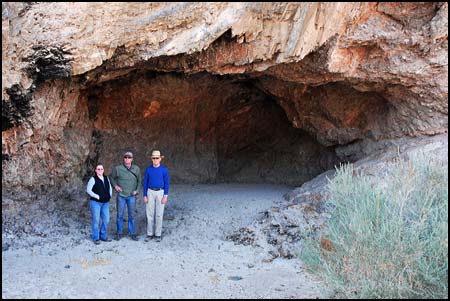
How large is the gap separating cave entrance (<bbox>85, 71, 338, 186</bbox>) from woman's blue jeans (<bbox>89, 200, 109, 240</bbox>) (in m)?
2.75

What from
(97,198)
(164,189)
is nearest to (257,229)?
(164,189)

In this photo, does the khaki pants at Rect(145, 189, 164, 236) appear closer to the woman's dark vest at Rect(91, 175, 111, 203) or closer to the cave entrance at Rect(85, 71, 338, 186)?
the woman's dark vest at Rect(91, 175, 111, 203)

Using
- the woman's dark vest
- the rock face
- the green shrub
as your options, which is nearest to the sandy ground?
the green shrub

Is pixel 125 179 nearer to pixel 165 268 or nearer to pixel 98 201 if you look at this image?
pixel 98 201

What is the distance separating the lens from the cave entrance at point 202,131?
10008 mm

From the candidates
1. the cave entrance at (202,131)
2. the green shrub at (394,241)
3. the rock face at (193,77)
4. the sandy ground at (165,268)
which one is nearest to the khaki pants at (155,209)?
the sandy ground at (165,268)

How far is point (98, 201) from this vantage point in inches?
263

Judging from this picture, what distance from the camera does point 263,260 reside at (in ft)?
20.6

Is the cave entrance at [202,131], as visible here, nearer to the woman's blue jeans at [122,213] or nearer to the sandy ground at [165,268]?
the woman's blue jeans at [122,213]

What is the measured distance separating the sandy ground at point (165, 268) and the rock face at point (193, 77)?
173 centimetres

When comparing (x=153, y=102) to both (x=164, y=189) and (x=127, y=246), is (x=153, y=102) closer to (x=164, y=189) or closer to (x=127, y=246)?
(x=164, y=189)

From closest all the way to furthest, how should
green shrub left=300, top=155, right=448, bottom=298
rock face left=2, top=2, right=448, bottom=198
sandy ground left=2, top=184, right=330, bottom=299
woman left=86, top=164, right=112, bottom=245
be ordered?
1. green shrub left=300, top=155, right=448, bottom=298
2. sandy ground left=2, top=184, right=330, bottom=299
3. rock face left=2, top=2, right=448, bottom=198
4. woman left=86, top=164, right=112, bottom=245

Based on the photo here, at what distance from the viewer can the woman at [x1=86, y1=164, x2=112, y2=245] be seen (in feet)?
21.9

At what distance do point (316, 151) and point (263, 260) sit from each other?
274 inches
